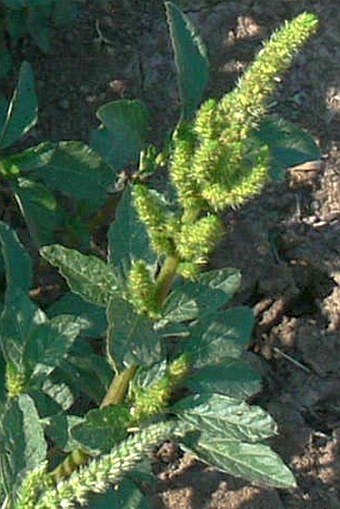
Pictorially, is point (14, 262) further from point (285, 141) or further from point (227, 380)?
point (285, 141)

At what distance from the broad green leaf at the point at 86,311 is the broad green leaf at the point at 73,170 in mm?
222

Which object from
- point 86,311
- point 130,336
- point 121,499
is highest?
point 130,336

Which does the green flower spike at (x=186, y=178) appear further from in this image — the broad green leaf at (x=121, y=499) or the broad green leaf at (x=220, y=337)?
the broad green leaf at (x=121, y=499)

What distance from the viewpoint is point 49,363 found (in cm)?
218

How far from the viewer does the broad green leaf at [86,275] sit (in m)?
2.08

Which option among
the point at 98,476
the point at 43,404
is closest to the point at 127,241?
the point at 43,404

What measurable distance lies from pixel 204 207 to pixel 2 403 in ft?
2.01

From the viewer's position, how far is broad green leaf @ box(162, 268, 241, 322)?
2.03m

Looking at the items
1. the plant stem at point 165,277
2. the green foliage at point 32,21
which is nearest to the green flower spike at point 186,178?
the plant stem at point 165,277

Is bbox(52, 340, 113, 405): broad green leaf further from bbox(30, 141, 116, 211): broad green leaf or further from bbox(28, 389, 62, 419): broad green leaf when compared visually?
bbox(30, 141, 116, 211): broad green leaf

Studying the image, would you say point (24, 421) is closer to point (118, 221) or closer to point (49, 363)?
point (49, 363)

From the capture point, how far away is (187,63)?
240cm

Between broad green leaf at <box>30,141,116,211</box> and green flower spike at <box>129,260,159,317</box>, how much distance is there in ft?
1.79

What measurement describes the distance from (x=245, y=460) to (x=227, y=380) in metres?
0.19
